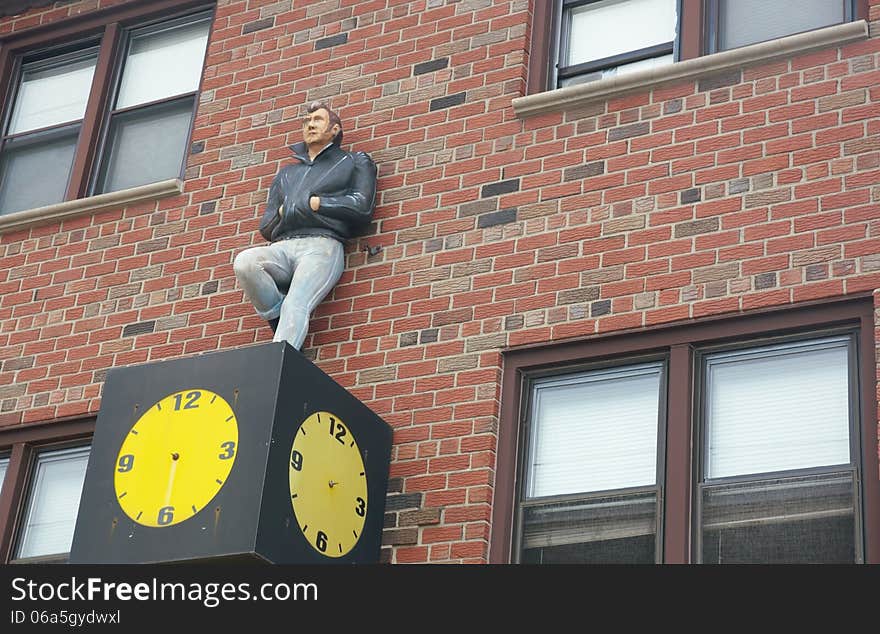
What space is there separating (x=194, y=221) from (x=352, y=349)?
1.75 meters

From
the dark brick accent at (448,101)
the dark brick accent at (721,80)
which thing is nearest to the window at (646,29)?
the dark brick accent at (721,80)

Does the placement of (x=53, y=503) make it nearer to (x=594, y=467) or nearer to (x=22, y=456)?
(x=22, y=456)

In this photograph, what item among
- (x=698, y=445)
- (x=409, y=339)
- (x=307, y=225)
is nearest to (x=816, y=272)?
(x=698, y=445)

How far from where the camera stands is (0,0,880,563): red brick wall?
29.1 feet

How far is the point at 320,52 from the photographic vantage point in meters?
11.1

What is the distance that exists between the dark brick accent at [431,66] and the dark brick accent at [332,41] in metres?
0.69

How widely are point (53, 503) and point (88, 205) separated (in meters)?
2.13

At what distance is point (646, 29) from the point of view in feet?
34.0

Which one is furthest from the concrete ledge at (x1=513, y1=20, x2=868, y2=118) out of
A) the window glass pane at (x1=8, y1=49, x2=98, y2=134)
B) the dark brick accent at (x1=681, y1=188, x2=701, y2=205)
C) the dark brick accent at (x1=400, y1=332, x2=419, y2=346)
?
the window glass pane at (x1=8, y1=49, x2=98, y2=134)

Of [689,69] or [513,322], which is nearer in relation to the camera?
[513,322]

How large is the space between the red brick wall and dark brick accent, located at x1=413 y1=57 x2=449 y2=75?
2cm

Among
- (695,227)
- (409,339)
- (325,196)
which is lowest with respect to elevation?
(409,339)

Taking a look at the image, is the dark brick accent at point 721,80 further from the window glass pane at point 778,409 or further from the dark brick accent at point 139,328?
the dark brick accent at point 139,328

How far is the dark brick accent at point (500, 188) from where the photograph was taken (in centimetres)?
980
